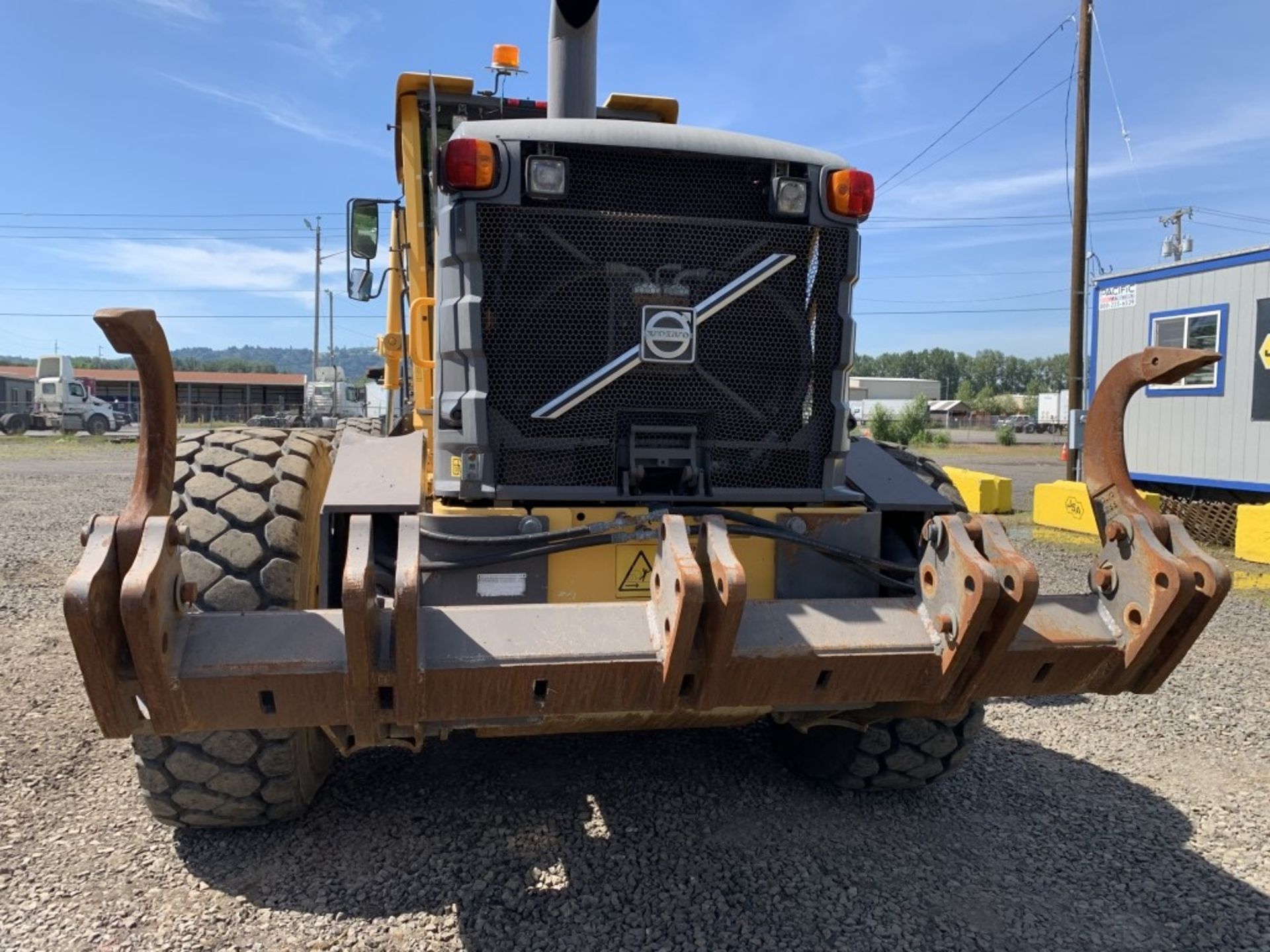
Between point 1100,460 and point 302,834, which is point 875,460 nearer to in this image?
point 1100,460

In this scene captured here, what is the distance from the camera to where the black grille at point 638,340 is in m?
3.13

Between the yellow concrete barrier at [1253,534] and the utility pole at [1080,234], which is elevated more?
the utility pole at [1080,234]

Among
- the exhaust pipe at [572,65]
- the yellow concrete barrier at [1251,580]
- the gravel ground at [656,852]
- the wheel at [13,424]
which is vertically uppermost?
the exhaust pipe at [572,65]

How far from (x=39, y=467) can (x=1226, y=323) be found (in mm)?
22218

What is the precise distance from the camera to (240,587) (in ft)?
9.67

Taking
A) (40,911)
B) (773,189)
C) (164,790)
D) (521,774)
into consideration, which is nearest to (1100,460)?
(773,189)

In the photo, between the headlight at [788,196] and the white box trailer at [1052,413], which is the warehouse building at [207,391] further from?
the white box trailer at [1052,413]

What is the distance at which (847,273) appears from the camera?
3.35 metres

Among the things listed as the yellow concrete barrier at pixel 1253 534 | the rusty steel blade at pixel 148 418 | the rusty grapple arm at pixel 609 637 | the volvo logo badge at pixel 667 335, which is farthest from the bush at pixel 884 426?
the rusty steel blade at pixel 148 418

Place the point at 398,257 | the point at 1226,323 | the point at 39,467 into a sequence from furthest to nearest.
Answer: the point at 39,467
the point at 1226,323
the point at 398,257

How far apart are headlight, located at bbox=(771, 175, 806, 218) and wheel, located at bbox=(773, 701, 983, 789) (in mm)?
1953

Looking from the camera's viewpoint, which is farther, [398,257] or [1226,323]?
[1226,323]

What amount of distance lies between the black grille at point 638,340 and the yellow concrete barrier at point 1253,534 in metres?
8.20

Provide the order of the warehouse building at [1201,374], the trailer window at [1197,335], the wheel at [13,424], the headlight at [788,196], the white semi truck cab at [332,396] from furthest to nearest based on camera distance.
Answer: the white semi truck cab at [332,396] → the wheel at [13,424] → the trailer window at [1197,335] → the warehouse building at [1201,374] → the headlight at [788,196]
